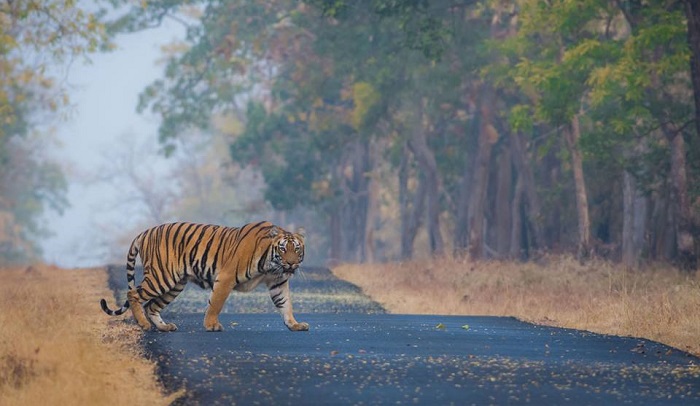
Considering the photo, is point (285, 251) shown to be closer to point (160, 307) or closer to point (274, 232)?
point (274, 232)

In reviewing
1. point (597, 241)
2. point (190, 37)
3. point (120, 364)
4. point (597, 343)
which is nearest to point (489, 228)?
point (597, 241)

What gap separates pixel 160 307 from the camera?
19516 millimetres

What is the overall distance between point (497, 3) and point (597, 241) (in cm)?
719

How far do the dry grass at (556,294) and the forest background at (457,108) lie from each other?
Result: 2963mm

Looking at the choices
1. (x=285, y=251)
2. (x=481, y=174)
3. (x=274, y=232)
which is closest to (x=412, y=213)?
(x=481, y=174)

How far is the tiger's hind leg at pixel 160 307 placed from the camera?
19266 mm

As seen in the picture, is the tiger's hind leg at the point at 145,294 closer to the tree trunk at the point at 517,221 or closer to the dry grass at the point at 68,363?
the dry grass at the point at 68,363

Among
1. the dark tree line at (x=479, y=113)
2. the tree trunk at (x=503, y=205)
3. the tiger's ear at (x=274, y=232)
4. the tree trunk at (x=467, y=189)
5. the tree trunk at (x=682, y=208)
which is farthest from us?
the tree trunk at (x=467, y=189)

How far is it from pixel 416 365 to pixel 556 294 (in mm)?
14562

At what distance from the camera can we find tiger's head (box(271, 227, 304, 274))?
1862 centimetres

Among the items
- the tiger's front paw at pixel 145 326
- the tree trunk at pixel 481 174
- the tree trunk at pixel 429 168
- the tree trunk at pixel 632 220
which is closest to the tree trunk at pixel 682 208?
the tree trunk at pixel 632 220

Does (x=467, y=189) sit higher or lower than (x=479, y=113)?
lower

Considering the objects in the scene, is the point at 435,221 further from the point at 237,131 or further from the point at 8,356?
the point at 8,356

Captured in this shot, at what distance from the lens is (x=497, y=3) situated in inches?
1780
